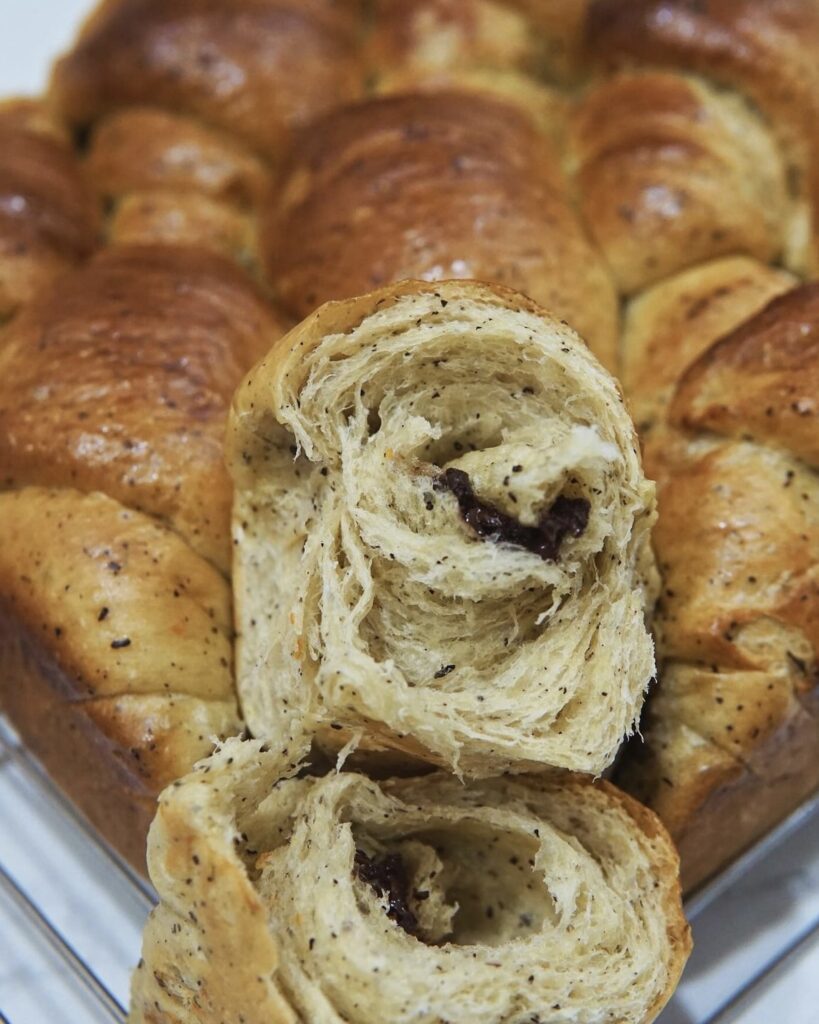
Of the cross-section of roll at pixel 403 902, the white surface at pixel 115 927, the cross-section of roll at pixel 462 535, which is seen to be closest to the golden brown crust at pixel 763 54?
the cross-section of roll at pixel 462 535

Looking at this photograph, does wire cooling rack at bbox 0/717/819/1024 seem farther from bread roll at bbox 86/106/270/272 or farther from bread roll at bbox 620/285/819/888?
bread roll at bbox 86/106/270/272

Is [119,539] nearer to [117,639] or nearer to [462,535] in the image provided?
[117,639]

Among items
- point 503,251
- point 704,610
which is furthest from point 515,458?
point 503,251

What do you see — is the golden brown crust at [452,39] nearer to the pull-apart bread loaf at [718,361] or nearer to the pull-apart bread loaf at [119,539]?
the pull-apart bread loaf at [718,361]

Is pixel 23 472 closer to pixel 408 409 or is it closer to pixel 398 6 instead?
pixel 408 409

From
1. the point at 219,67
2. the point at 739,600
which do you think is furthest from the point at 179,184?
the point at 739,600

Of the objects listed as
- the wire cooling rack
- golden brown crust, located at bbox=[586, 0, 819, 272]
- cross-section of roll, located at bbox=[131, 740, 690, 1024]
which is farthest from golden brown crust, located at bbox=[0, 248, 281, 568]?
golden brown crust, located at bbox=[586, 0, 819, 272]
